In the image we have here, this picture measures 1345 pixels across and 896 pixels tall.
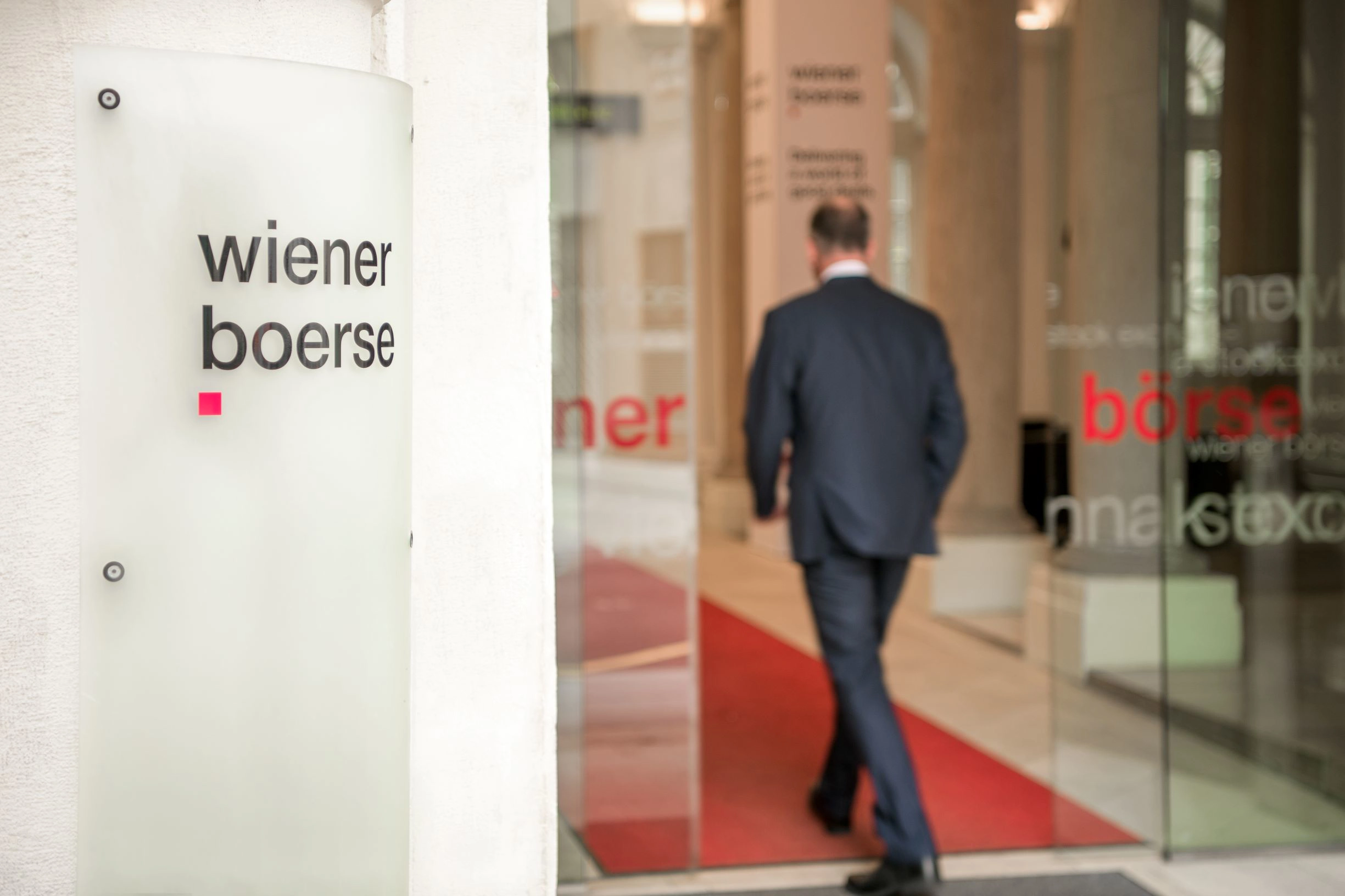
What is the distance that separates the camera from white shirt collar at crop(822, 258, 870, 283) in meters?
3.88

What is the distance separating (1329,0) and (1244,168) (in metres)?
0.53

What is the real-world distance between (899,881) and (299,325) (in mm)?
2316

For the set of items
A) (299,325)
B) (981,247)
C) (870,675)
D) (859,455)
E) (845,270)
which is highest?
(981,247)

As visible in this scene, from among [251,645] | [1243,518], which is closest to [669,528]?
[1243,518]

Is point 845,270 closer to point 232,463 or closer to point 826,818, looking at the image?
point 826,818

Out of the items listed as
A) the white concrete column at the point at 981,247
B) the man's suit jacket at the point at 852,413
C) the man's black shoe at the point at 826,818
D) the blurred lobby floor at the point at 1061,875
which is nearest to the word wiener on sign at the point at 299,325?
the man's suit jacket at the point at 852,413

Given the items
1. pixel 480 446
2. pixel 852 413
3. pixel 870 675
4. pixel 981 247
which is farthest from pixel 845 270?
pixel 981 247

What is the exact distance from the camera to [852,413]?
3.72 m

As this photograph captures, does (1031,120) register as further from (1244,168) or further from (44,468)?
(44,468)

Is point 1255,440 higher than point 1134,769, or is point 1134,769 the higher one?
point 1255,440

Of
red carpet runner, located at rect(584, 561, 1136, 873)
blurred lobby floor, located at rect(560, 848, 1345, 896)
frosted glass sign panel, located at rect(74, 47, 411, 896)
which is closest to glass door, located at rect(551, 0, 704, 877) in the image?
red carpet runner, located at rect(584, 561, 1136, 873)

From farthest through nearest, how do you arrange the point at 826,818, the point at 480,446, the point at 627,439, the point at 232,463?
the point at 627,439, the point at 826,818, the point at 480,446, the point at 232,463

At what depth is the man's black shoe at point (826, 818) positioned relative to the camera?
13.4 ft

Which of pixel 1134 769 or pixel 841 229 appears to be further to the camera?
pixel 1134 769
